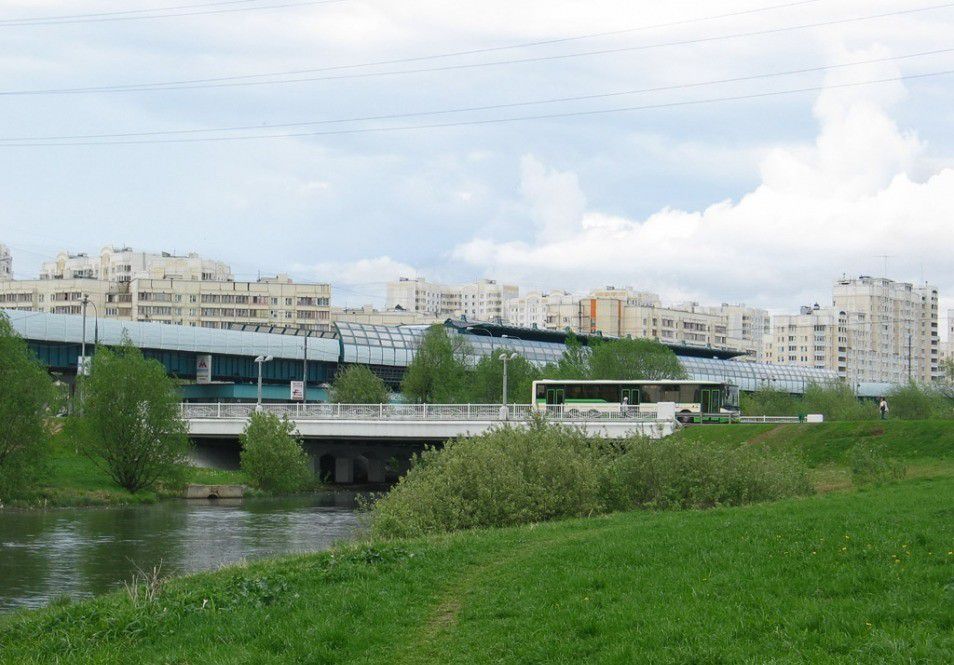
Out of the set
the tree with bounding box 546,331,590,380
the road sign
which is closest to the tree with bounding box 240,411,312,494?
the road sign

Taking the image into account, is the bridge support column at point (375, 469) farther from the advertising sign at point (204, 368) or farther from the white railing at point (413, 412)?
the advertising sign at point (204, 368)

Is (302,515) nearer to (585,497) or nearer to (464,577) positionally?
(585,497)

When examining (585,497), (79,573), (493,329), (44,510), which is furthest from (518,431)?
(493,329)

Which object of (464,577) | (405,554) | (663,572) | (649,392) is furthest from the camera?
(649,392)

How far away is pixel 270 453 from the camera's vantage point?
248 feet

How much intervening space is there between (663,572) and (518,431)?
778 inches

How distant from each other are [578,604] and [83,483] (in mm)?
59854

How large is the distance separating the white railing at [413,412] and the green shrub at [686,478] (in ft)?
92.8

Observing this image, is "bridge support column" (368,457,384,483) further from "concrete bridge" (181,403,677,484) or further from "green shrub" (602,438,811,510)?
"green shrub" (602,438,811,510)

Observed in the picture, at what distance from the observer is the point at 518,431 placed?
37.7m

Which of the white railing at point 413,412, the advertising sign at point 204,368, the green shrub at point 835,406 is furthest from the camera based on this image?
the advertising sign at point 204,368

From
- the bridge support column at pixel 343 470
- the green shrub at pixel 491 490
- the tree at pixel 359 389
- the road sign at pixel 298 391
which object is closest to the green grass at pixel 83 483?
the bridge support column at pixel 343 470

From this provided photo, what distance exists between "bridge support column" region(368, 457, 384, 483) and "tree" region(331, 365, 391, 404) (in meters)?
12.8

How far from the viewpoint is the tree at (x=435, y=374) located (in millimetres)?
108125
